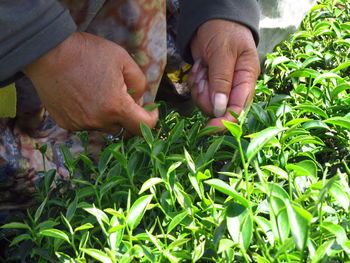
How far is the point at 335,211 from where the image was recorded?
3.06ft

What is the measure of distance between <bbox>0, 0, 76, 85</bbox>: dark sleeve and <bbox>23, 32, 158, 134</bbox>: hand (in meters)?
0.03

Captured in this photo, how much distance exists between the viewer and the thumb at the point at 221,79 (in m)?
1.36

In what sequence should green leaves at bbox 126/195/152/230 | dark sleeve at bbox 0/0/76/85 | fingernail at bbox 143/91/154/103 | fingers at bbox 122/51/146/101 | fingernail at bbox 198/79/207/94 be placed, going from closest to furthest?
green leaves at bbox 126/195/152/230 → dark sleeve at bbox 0/0/76/85 → fingers at bbox 122/51/146/101 → fingernail at bbox 198/79/207/94 → fingernail at bbox 143/91/154/103

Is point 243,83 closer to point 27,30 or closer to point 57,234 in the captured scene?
point 27,30

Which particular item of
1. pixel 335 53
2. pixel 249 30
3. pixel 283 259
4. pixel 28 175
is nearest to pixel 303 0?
pixel 335 53

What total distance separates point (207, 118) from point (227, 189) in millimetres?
698

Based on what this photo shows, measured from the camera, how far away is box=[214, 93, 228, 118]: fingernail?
1.36 m

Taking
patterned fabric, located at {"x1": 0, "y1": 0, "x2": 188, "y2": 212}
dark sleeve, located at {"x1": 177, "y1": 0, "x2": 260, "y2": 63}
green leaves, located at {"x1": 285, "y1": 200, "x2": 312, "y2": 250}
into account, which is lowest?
patterned fabric, located at {"x1": 0, "y1": 0, "x2": 188, "y2": 212}

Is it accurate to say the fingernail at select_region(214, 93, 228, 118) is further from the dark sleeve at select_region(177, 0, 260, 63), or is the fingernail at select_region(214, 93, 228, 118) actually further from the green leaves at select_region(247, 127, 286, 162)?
the green leaves at select_region(247, 127, 286, 162)

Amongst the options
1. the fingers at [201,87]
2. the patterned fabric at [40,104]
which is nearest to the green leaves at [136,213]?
the fingers at [201,87]

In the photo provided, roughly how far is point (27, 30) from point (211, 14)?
55 cm

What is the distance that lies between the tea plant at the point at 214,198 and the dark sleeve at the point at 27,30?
0.78 feet

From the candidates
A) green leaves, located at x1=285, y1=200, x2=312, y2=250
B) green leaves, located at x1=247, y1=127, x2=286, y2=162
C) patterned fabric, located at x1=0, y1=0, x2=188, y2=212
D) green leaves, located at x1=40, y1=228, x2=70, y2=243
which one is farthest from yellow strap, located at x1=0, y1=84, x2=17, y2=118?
green leaves, located at x1=285, y1=200, x2=312, y2=250

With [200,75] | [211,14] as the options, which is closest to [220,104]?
[200,75]
